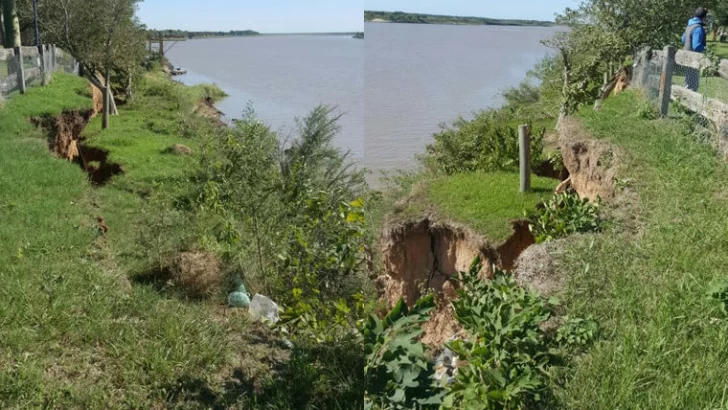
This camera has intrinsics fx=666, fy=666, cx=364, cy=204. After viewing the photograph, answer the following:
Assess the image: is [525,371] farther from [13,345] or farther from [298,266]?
[13,345]

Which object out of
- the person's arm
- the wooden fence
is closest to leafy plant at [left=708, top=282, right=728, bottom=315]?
the wooden fence

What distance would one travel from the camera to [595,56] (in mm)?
16047

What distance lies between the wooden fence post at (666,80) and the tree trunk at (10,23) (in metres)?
21.1

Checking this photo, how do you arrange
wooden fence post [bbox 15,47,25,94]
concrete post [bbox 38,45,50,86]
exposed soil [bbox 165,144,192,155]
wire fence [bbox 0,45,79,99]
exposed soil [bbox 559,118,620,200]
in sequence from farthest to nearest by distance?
concrete post [bbox 38,45,50,86] < exposed soil [bbox 165,144,192,155] < wooden fence post [bbox 15,47,25,94] < wire fence [bbox 0,45,79,99] < exposed soil [bbox 559,118,620,200]

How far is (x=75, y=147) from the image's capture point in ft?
56.3

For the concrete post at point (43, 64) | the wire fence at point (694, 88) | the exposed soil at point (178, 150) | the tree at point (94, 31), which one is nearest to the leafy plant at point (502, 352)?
the wire fence at point (694, 88)

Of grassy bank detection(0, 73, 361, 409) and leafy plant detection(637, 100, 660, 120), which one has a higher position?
leafy plant detection(637, 100, 660, 120)

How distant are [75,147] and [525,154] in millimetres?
12203

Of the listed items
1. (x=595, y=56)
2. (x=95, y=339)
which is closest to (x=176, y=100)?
(x=595, y=56)

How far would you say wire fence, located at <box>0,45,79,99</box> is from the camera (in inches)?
653

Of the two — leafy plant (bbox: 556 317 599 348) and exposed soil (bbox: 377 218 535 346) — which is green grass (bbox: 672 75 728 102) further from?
leafy plant (bbox: 556 317 599 348)

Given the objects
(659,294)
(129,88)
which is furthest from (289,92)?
(659,294)

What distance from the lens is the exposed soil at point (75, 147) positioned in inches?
595

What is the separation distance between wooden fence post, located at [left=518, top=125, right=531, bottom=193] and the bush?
1.75m
